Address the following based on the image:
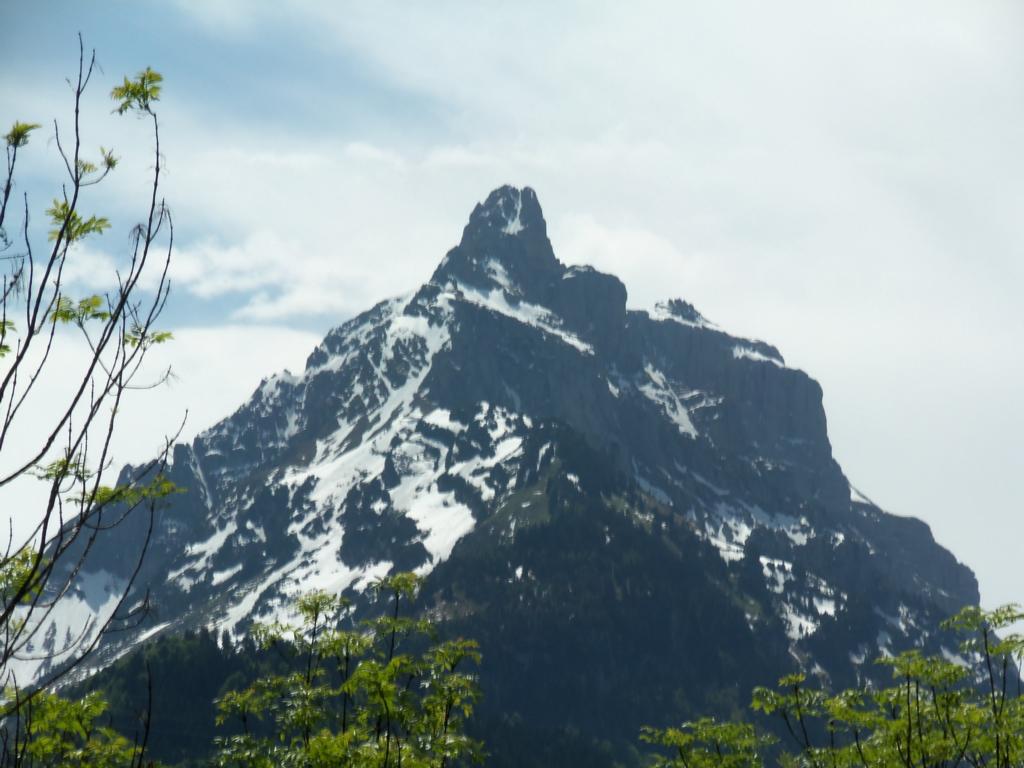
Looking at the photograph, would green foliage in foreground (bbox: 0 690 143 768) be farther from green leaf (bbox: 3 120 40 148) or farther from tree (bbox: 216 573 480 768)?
green leaf (bbox: 3 120 40 148)

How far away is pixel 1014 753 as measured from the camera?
17.7m

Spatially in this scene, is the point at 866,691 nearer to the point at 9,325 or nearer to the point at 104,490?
the point at 104,490

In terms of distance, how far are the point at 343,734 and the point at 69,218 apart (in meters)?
12.0

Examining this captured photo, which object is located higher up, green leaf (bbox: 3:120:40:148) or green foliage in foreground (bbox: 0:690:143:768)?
green leaf (bbox: 3:120:40:148)

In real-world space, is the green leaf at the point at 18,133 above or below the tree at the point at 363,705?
above

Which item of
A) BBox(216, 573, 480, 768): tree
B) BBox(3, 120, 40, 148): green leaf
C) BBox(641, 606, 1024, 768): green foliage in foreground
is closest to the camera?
BBox(3, 120, 40, 148): green leaf

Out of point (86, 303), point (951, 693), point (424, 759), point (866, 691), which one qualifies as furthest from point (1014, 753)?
point (86, 303)

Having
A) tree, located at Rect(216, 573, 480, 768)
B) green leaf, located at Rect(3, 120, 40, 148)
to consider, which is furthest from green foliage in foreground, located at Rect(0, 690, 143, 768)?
green leaf, located at Rect(3, 120, 40, 148)

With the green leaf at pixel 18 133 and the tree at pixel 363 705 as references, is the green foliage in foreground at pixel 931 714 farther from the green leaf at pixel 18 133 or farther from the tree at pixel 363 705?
the green leaf at pixel 18 133

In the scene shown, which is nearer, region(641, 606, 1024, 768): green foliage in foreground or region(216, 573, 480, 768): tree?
region(641, 606, 1024, 768): green foliage in foreground

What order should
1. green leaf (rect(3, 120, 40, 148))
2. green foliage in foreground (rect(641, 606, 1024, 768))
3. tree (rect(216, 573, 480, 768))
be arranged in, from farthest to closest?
tree (rect(216, 573, 480, 768)) < green foliage in foreground (rect(641, 606, 1024, 768)) < green leaf (rect(3, 120, 40, 148))

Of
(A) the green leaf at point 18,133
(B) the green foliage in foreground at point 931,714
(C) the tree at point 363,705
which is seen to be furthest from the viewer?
(C) the tree at point 363,705

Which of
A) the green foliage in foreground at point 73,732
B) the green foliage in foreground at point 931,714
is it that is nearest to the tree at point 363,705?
the green foliage in foreground at point 73,732

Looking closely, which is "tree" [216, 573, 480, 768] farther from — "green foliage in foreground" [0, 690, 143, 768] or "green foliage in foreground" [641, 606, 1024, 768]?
"green foliage in foreground" [641, 606, 1024, 768]
